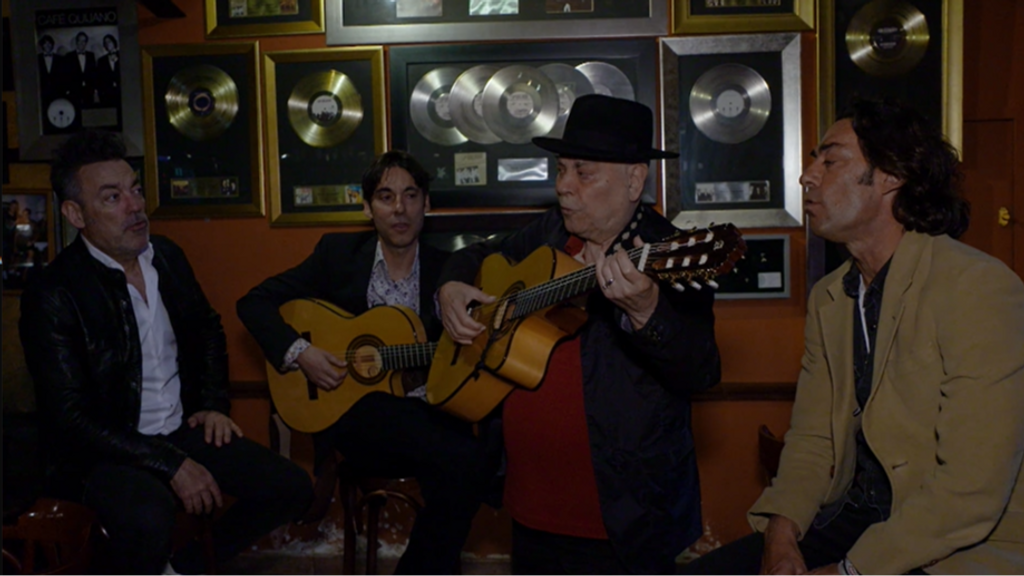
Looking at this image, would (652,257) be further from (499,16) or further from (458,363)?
(499,16)

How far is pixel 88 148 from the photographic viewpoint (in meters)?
2.89

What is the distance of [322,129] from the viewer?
3646 millimetres

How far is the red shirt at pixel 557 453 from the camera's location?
2.20 m

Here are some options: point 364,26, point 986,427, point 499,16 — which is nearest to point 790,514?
point 986,427

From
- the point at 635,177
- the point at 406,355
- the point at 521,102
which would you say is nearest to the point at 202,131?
the point at 521,102

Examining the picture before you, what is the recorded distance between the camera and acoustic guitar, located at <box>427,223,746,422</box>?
1.81 m

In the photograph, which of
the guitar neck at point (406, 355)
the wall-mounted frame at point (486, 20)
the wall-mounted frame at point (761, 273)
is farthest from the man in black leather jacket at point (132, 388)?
the wall-mounted frame at point (761, 273)

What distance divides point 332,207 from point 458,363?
56.0 inches

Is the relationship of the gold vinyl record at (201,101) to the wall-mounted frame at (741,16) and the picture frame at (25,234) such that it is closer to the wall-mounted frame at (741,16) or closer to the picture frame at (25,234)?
the picture frame at (25,234)

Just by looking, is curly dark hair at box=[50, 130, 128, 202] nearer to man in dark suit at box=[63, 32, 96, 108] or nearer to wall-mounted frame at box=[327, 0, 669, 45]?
man in dark suit at box=[63, 32, 96, 108]

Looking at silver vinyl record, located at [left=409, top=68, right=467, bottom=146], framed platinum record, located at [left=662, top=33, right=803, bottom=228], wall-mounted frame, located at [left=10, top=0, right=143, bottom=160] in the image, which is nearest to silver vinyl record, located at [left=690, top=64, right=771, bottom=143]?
framed platinum record, located at [left=662, top=33, right=803, bottom=228]

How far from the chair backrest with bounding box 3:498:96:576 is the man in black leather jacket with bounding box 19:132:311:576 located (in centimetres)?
10

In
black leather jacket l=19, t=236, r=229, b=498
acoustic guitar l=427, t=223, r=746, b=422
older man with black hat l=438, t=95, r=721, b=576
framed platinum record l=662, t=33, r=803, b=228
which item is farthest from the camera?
framed platinum record l=662, t=33, r=803, b=228

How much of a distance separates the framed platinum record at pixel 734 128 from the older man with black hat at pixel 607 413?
1260 millimetres
